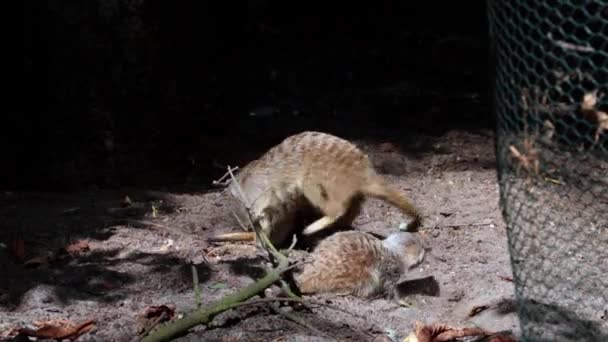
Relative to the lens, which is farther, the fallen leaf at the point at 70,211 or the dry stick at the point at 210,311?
the fallen leaf at the point at 70,211

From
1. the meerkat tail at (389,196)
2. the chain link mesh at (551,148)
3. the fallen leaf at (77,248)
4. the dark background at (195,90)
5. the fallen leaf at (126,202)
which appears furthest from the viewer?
the dark background at (195,90)

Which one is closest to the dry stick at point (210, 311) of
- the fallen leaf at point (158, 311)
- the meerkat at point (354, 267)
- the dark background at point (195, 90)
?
the fallen leaf at point (158, 311)

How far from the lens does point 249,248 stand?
4910mm

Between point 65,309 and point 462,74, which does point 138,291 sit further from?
point 462,74

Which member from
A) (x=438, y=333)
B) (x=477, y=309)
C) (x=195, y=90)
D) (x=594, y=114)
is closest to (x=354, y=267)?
(x=477, y=309)

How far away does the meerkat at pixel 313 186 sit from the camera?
5016 mm

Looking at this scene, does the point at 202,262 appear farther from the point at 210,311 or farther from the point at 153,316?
the point at 210,311

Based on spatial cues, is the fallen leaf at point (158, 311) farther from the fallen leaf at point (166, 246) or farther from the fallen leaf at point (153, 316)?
the fallen leaf at point (166, 246)

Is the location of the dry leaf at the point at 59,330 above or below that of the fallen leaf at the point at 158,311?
above

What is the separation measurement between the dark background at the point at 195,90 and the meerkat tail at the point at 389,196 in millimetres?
1489

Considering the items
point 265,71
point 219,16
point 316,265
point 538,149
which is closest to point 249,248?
point 316,265

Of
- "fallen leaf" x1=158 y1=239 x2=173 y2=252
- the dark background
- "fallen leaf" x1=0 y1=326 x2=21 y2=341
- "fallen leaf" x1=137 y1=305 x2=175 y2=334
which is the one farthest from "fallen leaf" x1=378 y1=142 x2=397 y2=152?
"fallen leaf" x1=0 y1=326 x2=21 y2=341

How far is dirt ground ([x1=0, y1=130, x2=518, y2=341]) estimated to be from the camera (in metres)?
3.83

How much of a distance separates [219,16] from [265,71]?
0.98m
